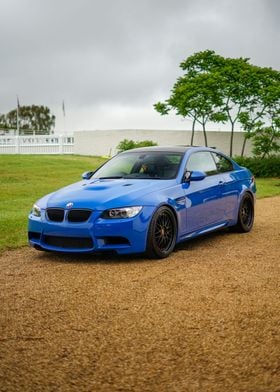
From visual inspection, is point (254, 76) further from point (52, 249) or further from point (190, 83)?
point (52, 249)

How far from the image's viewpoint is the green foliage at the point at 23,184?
1062 cm

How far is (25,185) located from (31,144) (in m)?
18.5

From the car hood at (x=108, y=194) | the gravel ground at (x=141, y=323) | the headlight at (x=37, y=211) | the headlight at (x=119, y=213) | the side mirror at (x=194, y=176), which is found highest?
the side mirror at (x=194, y=176)

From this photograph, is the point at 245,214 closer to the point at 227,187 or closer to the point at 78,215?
the point at 227,187

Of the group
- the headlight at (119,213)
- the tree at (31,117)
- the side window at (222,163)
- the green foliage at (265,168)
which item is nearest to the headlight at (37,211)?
the headlight at (119,213)

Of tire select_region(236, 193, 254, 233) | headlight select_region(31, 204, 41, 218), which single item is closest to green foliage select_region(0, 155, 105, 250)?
headlight select_region(31, 204, 41, 218)

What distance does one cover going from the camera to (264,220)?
39.3 ft

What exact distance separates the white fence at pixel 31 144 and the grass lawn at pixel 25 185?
280 inches

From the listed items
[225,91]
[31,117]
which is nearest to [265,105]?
[225,91]

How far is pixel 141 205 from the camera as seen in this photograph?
24.6 feet

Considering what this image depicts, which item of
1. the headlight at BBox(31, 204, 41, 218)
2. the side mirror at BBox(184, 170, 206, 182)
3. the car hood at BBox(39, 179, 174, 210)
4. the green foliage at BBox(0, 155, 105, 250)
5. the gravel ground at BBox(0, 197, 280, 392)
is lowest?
the green foliage at BBox(0, 155, 105, 250)

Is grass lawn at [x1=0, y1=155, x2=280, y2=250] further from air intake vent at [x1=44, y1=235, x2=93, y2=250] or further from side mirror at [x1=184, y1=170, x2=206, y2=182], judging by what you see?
side mirror at [x1=184, y1=170, x2=206, y2=182]

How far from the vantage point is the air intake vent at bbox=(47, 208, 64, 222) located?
7.65 m

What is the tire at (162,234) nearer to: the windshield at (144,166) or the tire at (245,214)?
the windshield at (144,166)
